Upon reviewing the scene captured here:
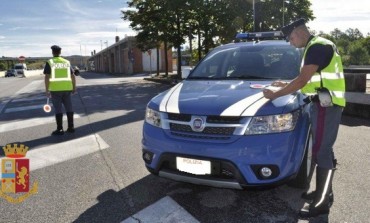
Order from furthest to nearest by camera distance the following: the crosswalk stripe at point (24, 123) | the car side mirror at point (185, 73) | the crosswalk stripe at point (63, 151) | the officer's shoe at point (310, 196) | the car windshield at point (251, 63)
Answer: the crosswalk stripe at point (24, 123) < the crosswalk stripe at point (63, 151) < the car side mirror at point (185, 73) < the car windshield at point (251, 63) < the officer's shoe at point (310, 196)

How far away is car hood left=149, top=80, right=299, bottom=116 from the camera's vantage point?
3352mm

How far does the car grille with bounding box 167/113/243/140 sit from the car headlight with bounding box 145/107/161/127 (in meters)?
0.26

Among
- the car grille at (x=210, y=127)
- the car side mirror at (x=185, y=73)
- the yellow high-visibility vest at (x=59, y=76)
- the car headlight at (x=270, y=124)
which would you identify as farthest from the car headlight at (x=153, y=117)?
the yellow high-visibility vest at (x=59, y=76)

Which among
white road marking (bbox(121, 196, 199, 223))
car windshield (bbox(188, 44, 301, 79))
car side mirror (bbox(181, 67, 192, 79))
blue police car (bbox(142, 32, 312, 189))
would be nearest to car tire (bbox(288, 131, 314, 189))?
blue police car (bbox(142, 32, 312, 189))

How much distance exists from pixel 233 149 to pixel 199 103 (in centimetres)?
60

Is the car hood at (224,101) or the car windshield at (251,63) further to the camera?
the car windshield at (251,63)

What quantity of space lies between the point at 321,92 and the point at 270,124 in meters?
0.58

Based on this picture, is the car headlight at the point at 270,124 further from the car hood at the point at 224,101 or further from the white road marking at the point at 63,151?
the white road marking at the point at 63,151

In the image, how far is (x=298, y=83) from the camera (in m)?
3.33

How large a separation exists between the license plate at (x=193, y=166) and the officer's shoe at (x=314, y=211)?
100 cm

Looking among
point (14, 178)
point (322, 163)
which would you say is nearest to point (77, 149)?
point (14, 178)

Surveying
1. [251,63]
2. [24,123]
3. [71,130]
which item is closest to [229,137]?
[251,63]

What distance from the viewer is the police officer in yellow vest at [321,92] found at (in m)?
3.28

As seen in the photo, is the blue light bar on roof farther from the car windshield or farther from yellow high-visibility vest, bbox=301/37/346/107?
yellow high-visibility vest, bbox=301/37/346/107
